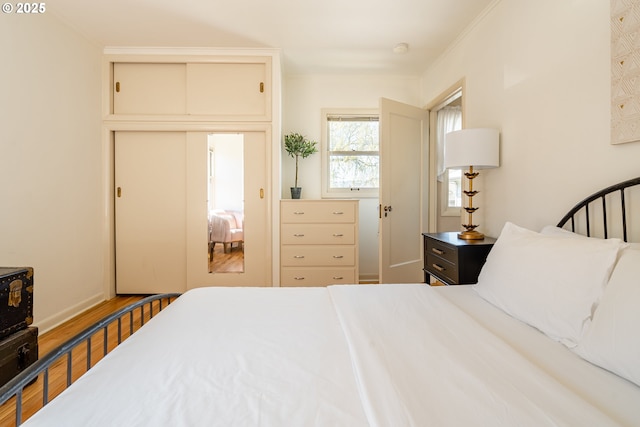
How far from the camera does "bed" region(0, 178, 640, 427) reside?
630 mm

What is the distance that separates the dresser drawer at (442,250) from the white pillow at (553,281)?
584mm

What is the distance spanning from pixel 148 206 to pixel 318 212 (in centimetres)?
178

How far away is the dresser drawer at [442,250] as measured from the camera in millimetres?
1947

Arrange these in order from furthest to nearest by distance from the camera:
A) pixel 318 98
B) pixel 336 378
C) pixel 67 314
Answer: pixel 318 98 → pixel 67 314 → pixel 336 378

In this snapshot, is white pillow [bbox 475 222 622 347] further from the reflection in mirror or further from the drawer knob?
the reflection in mirror

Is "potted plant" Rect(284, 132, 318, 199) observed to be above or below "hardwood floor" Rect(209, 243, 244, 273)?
above

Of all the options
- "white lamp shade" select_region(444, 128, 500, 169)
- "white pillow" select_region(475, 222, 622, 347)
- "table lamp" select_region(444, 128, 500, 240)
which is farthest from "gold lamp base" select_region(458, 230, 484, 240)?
"white pillow" select_region(475, 222, 622, 347)

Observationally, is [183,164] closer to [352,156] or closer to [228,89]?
[228,89]

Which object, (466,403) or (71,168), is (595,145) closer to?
(466,403)

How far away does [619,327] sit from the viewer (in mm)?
812

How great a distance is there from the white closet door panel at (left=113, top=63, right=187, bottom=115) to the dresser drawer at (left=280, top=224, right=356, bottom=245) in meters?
1.67

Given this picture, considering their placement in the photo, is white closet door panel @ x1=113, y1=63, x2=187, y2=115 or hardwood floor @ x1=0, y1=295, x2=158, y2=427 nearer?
hardwood floor @ x1=0, y1=295, x2=158, y2=427

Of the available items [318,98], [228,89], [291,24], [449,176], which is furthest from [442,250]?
[228,89]

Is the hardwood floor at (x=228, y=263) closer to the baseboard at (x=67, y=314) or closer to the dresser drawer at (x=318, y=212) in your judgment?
the dresser drawer at (x=318, y=212)
